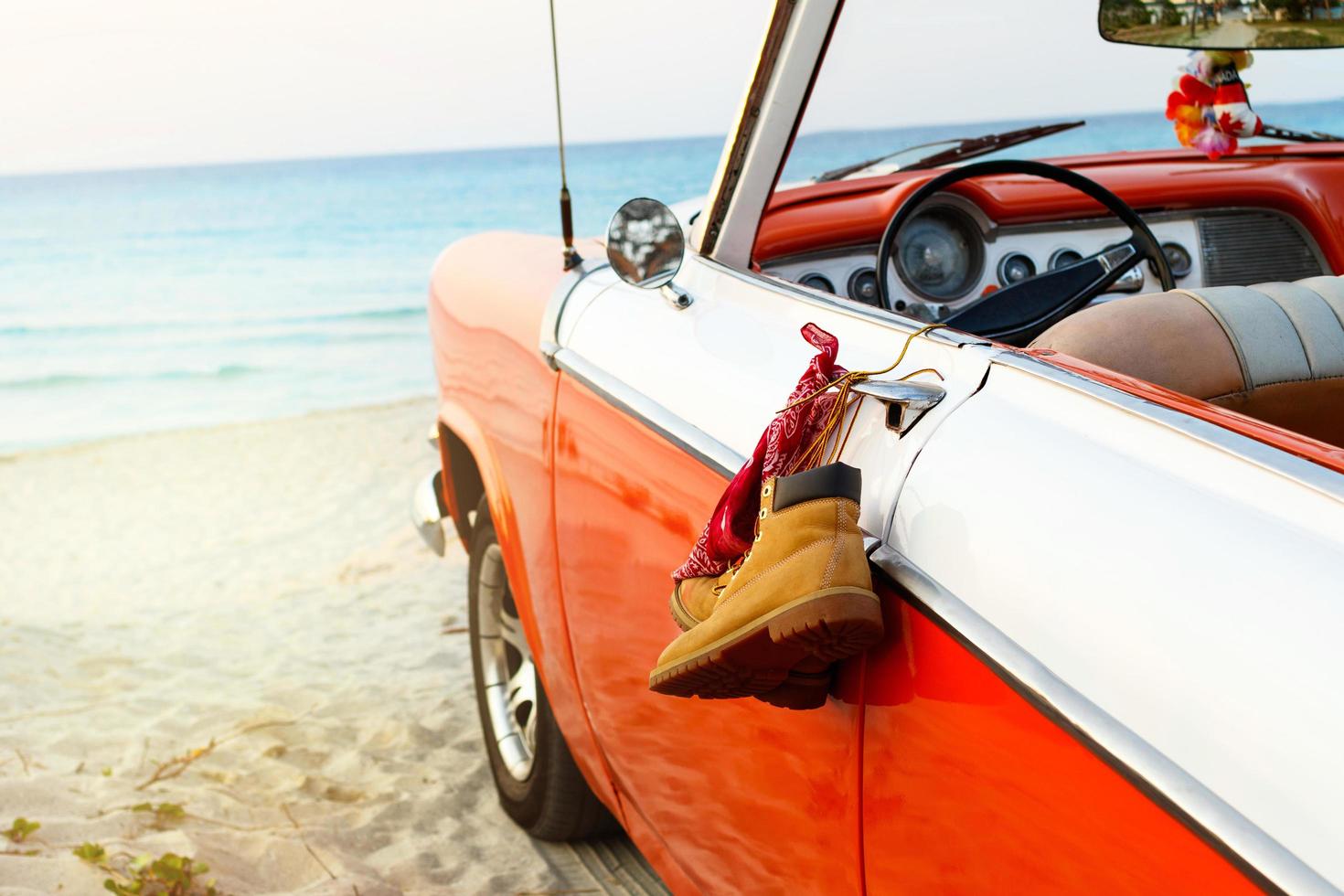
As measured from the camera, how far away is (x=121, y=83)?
40844 mm

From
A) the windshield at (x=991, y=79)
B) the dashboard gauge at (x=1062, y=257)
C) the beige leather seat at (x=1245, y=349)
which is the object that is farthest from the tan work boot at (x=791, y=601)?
the dashboard gauge at (x=1062, y=257)

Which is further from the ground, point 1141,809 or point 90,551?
Answer: point 1141,809

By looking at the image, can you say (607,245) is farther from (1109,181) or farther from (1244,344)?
(1109,181)

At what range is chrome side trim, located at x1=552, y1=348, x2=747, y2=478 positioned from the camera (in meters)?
1.60

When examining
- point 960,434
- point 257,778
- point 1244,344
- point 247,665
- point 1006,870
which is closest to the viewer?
point 1006,870

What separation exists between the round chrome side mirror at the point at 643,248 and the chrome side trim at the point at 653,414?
0.60 ft

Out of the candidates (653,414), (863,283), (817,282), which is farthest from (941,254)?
(653,414)

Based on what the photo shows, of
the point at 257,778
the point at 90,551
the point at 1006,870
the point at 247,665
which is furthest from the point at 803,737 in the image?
the point at 90,551

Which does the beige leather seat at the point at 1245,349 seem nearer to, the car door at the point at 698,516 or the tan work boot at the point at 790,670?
the car door at the point at 698,516

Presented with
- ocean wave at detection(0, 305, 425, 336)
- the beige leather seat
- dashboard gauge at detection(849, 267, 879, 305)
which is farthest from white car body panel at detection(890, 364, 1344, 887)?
ocean wave at detection(0, 305, 425, 336)

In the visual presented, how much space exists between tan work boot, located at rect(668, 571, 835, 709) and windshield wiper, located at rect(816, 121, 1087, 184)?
155cm

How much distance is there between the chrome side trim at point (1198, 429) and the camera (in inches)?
37.8

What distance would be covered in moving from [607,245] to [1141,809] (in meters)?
1.35

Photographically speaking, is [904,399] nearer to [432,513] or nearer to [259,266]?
[432,513]
